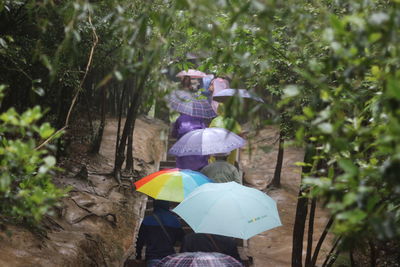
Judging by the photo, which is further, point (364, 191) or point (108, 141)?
point (108, 141)

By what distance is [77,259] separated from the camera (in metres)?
6.37

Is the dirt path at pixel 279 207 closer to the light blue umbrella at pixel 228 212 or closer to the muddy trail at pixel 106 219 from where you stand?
the muddy trail at pixel 106 219

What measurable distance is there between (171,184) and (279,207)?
528 cm

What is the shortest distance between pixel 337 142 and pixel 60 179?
7.58m

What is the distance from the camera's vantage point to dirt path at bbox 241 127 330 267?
8.31 m

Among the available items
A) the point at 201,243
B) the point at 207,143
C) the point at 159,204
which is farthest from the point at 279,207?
the point at 201,243

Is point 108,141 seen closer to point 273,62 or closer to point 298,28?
point 273,62

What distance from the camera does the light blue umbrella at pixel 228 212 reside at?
4848 millimetres

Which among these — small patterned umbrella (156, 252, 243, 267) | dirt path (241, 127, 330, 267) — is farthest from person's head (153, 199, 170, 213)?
small patterned umbrella (156, 252, 243, 267)

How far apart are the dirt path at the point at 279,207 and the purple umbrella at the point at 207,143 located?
0.53 metres

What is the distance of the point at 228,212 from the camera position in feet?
16.3

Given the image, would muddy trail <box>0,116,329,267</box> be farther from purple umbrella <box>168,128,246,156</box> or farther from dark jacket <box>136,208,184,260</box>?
dark jacket <box>136,208,184,260</box>

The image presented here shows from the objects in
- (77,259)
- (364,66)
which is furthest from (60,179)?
(364,66)

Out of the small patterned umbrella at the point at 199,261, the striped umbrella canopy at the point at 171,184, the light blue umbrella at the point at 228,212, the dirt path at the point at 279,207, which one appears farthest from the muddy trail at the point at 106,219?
the small patterned umbrella at the point at 199,261
